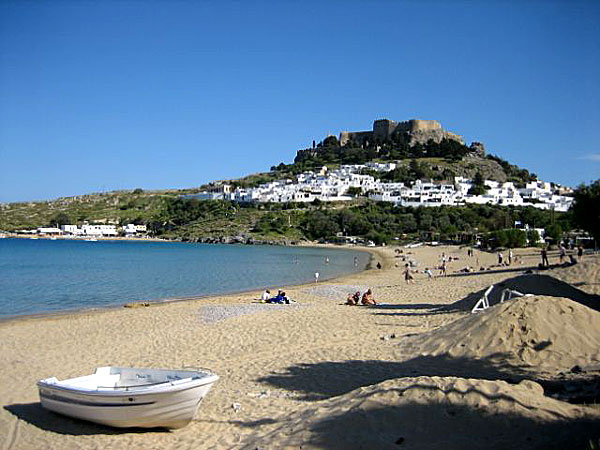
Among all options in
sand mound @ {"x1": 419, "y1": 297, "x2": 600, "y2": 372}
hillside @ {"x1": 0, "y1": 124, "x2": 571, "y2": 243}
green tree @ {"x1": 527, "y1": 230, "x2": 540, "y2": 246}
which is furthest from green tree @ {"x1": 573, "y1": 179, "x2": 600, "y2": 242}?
hillside @ {"x1": 0, "y1": 124, "x2": 571, "y2": 243}

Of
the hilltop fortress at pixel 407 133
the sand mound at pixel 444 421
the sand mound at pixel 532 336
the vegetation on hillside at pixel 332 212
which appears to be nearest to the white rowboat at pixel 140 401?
the sand mound at pixel 444 421

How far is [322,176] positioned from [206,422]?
5046 inches

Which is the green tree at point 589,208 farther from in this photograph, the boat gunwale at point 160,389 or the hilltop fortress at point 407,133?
the hilltop fortress at point 407,133

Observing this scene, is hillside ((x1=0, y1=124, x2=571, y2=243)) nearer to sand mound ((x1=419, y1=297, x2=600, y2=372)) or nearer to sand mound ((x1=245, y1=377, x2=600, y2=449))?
sand mound ((x1=419, y1=297, x2=600, y2=372))

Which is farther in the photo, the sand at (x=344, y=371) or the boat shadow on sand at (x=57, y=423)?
the boat shadow on sand at (x=57, y=423)

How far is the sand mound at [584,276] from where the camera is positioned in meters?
17.5

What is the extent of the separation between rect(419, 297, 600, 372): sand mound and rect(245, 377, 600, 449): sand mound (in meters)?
3.41

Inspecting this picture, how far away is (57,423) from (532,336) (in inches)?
353

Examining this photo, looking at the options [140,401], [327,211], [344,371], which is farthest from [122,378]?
[327,211]

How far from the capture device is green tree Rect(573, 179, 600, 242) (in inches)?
669

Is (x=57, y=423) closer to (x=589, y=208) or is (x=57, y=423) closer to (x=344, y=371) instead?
(x=344, y=371)

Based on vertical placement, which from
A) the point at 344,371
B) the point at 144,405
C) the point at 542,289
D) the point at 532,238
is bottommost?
the point at 344,371

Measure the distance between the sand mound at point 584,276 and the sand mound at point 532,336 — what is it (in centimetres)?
712

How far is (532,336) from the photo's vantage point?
34.1 ft
